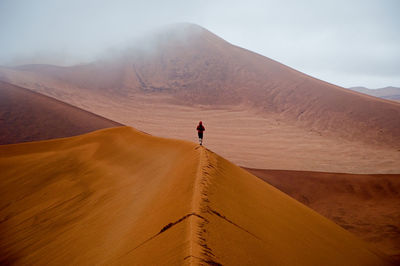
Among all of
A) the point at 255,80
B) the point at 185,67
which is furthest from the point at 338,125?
the point at 185,67

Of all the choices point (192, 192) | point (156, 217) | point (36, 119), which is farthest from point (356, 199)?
point (36, 119)

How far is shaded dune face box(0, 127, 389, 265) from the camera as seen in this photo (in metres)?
2.09

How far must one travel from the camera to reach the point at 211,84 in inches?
1533

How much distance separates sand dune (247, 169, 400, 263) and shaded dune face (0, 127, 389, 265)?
2.33m

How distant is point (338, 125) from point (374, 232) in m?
20.2

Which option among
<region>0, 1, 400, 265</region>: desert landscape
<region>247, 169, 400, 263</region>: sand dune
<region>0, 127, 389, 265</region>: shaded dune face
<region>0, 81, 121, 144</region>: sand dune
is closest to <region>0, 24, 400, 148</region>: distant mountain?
<region>0, 1, 400, 265</region>: desert landscape

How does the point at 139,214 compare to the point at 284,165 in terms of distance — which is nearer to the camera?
the point at 139,214

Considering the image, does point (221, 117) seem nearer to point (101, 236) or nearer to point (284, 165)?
point (284, 165)

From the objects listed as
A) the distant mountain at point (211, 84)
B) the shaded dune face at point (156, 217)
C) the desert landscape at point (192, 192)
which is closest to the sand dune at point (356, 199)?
the desert landscape at point (192, 192)

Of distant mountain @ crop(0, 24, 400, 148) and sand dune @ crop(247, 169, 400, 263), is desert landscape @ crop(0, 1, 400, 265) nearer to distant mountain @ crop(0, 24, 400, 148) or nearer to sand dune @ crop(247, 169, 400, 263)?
sand dune @ crop(247, 169, 400, 263)

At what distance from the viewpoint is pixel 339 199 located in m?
8.25

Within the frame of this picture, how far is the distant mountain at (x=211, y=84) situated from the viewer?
24.1 meters

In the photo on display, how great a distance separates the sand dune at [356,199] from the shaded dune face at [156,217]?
233 centimetres

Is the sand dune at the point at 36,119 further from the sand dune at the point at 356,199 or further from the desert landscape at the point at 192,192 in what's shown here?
the sand dune at the point at 356,199
